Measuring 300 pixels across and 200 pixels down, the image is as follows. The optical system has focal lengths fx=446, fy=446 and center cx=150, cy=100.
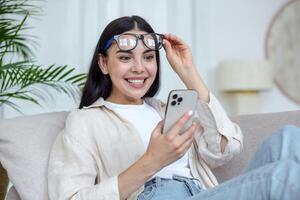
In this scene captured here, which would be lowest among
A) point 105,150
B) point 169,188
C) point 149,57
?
point 169,188

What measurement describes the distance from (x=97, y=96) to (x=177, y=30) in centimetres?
153

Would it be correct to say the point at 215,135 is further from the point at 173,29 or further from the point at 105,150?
the point at 173,29

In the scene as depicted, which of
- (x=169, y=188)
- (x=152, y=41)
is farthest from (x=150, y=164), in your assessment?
(x=152, y=41)

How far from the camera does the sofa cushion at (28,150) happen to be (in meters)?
1.25

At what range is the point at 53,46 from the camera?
2566 mm

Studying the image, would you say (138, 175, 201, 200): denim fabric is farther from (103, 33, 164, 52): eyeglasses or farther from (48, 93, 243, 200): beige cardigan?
(103, 33, 164, 52): eyeglasses

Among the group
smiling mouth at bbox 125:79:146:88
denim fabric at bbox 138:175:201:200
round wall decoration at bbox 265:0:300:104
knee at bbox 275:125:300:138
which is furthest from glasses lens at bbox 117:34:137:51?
round wall decoration at bbox 265:0:300:104

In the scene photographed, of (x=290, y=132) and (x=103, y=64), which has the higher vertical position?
(x=103, y=64)

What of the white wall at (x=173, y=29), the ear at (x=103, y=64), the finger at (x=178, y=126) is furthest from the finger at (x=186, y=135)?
the white wall at (x=173, y=29)

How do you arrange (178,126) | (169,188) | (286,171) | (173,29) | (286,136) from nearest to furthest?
1. (286,171)
2. (178,126)
3. (286,136)
4. (169,188)
5. (173,29)

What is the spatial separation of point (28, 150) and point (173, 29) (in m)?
1.77

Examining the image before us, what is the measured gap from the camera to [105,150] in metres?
1.26

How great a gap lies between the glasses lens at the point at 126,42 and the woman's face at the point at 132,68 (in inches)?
0.5

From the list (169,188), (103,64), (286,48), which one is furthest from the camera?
(286,48)
